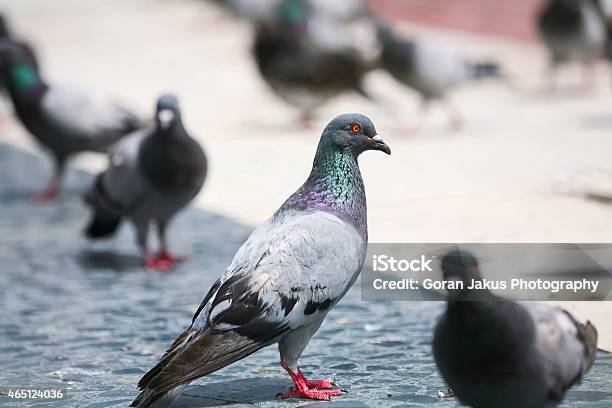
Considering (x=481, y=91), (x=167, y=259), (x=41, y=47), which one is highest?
(x=41, y=47)

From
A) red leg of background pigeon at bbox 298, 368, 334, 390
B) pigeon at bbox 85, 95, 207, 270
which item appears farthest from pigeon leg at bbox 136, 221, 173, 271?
red leg of background pigeon at bbox 298, 368, 334, 390

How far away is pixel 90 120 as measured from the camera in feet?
32.9

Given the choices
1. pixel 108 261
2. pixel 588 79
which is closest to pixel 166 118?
pixel 108 261

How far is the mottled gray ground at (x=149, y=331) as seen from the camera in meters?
5.17

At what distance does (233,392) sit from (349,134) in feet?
3.76

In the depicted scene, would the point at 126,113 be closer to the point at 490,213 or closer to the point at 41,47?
the point at 490,213

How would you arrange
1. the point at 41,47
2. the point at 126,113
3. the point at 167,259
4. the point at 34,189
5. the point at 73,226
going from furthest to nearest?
the point at 41,47
the point at 34,189
the point at 126,113
the point at 73,226
the point at 167,259

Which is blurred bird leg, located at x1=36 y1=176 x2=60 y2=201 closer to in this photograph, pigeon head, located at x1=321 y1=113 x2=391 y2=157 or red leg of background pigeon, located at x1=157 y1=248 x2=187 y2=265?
red leg of background pigeon, located at x1=157 y1=248 x2=187 y2=265

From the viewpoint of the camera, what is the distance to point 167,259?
793 cm

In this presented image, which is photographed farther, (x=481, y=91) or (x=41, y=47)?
(x=41, y=47)

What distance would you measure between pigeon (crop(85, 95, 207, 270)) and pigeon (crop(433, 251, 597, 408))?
140 inches

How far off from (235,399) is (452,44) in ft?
37.7

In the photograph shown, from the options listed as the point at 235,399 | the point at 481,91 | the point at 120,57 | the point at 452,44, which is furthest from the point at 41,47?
the point at 235,399

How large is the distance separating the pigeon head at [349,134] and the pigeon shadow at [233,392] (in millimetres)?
1016
